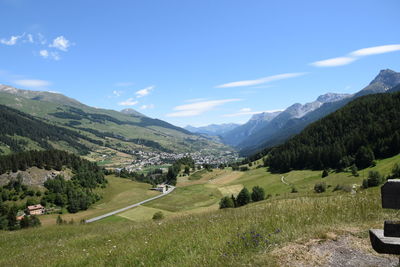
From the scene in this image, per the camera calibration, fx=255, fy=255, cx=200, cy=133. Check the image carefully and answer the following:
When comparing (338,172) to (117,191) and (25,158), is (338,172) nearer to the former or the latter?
(117,191)

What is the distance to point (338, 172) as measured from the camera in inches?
4660

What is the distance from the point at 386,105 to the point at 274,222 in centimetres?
19027

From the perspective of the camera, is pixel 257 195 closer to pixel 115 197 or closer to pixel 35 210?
pixel 115 197

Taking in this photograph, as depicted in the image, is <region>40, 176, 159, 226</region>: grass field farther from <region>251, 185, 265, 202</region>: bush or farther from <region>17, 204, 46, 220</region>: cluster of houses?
<region>251, 185, 265, 202</region>: bush

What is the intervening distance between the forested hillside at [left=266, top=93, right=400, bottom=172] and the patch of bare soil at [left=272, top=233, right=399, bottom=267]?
124274 millimetres

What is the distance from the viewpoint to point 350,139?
14400cm

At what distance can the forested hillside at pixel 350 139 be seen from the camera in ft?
390

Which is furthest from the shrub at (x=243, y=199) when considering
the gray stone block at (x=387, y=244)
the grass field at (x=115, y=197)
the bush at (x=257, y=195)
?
the gray stone block at (x=387, y=244)

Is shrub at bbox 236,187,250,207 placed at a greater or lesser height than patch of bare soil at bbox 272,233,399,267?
lesser

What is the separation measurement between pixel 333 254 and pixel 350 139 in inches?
6287

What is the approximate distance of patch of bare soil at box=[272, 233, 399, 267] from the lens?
245 inches

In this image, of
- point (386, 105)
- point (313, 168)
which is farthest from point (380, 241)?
point (386, 105)

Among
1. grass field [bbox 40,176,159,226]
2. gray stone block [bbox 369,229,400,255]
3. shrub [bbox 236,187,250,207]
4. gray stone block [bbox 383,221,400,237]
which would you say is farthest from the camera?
grass field [bbox 40,176,159,226]

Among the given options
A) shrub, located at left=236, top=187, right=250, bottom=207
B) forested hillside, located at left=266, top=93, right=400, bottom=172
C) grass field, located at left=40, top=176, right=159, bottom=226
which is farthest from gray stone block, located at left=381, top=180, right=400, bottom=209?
forested hillside, located at left=266, top=93, right=400, bottom=172
